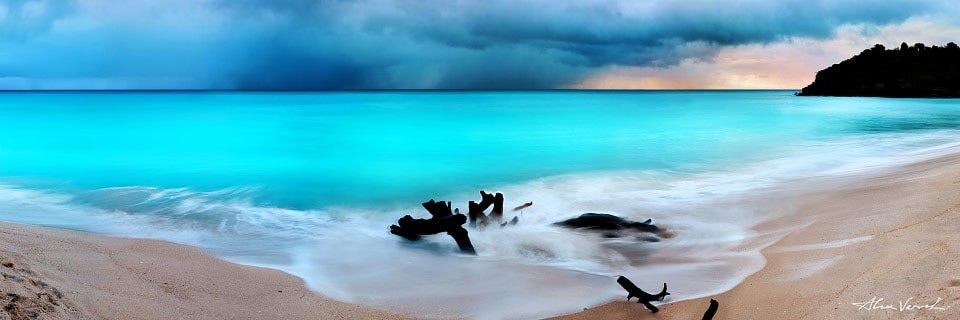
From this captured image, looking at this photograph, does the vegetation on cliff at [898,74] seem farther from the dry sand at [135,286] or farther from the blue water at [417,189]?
the dry sand at [135,286]

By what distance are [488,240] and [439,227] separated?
2.35 ft

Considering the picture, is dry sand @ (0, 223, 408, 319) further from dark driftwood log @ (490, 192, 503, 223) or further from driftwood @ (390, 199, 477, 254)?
dark driftwood log @ (490, 192, 503, 223)

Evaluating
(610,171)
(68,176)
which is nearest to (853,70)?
(610,171)

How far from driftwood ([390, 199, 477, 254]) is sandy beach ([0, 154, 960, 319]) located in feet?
5.53

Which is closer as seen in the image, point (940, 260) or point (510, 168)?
point (940, 260)

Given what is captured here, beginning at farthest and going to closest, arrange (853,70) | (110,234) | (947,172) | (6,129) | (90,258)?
1. (853,70)
2. (6,129)
3. (947,172)
4. (110,234)
5. (90,258)

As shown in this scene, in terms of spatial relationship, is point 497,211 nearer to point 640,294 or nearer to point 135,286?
point 640,294

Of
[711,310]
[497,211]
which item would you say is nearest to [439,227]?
[497,211]

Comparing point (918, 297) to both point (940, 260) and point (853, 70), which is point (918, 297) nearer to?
point (940, 260)

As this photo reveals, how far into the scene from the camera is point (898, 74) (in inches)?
3644

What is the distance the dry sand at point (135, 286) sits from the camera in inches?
159

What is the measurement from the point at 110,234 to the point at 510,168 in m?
9.81

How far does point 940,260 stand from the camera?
4.42 metres
